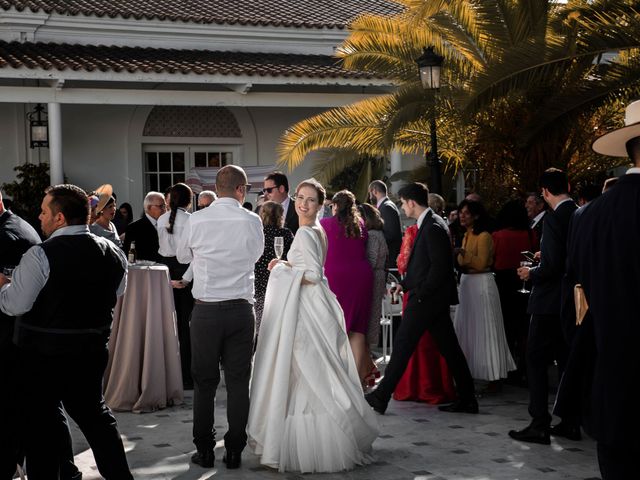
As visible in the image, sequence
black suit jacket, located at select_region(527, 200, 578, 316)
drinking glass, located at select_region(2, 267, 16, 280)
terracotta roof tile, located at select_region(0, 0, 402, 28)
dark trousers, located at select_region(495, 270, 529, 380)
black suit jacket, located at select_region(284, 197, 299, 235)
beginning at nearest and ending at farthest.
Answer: drinking glass, located at select_region(2, 267, 16, 280)
black suit jacket, located at select_region(527, 200, 578, 316)
dark trousers, located at select_region(495, 270, 529, 380)
black suit jacket, located at select_region(284, 197, 299, 235)
terracotta roof tile, located at select_region(0, 0, 402, 28)

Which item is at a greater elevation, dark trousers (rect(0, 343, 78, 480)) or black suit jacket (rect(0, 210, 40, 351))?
black suit jacket (rect(0, 210, 40, 351))

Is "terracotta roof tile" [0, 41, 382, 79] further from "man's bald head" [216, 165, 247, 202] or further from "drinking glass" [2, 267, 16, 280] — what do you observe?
"drinking glass" [2, 267, 16, 280]

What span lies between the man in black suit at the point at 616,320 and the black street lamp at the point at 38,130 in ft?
49.3

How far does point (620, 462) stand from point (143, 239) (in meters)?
6.04

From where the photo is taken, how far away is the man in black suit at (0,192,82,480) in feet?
16.9

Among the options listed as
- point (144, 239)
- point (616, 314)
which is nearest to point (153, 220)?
point (144, 239)

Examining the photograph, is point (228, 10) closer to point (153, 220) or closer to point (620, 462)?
point (153, 220)

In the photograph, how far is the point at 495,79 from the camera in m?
10.7

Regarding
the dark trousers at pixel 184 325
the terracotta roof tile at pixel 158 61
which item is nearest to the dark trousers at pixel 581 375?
the dark trousers at pixel 184 325

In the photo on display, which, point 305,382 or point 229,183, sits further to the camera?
point 229,183

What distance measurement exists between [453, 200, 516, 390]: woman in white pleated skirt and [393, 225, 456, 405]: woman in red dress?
1.48 feet

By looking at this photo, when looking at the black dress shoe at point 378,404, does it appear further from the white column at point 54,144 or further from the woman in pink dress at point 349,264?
the white column at point 54,144

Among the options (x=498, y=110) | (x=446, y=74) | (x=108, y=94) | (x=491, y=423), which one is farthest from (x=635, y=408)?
(x=108, y=94)

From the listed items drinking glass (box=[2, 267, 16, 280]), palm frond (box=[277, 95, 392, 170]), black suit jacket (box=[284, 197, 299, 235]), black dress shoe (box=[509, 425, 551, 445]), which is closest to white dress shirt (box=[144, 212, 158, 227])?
black suit jacket (box=[284, 197, 299, 235])
